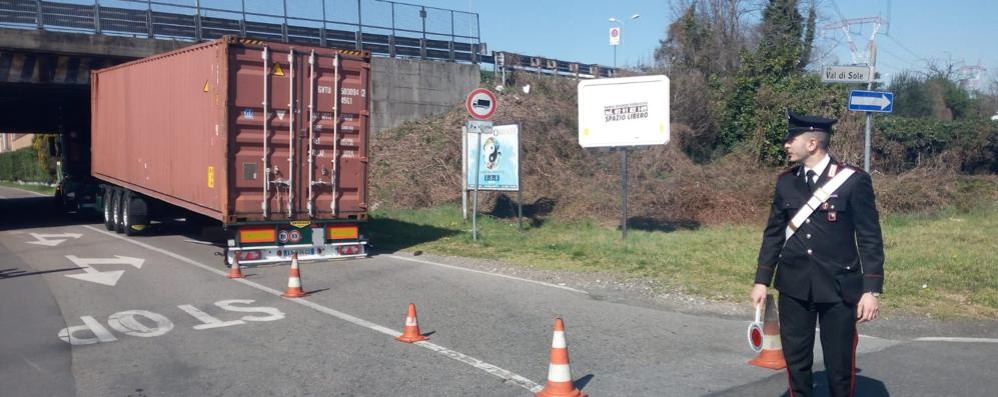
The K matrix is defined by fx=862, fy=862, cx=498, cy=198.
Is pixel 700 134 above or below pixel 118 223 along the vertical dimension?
above

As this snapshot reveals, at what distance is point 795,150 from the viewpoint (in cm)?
505

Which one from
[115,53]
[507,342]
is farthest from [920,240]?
[115,53]

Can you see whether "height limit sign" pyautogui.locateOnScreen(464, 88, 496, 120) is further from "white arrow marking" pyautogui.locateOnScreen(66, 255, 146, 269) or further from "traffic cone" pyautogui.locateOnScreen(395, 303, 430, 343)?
"traffic cone" pyautogui.locateOnScreen(395, 303, 430, 343)

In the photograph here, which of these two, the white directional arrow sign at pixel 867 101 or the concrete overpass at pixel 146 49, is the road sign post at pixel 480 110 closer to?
the white directional arrow sign at pixel 867 101

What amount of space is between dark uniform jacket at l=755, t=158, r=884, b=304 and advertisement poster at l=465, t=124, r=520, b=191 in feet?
44.7

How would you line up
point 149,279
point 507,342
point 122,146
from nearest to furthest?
point 507,342 < point 149,279 < point 122,146

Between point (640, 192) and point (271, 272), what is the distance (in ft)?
35.8

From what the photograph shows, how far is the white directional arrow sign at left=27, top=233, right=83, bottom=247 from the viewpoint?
17.8 m

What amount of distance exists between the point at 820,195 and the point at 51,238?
1822cm

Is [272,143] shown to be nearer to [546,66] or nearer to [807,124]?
[807,124]

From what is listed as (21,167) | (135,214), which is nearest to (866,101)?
(135,214)

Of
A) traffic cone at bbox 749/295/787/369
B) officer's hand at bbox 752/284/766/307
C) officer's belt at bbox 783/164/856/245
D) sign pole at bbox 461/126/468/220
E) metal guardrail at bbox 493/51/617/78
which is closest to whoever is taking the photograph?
officer's belt at bbox 783/164/856/245

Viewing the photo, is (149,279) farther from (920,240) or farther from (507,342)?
(920,240)

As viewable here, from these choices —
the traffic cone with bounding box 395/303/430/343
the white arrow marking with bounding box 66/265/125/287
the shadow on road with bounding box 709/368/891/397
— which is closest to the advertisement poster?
the white arrow marking with bounding box 66/265/125/287
